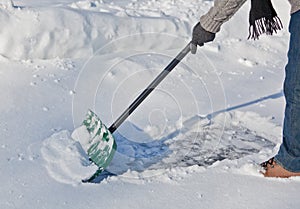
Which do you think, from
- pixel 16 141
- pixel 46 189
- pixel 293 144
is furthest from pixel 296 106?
pixel 16 141

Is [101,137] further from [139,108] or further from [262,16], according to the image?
[262,16]

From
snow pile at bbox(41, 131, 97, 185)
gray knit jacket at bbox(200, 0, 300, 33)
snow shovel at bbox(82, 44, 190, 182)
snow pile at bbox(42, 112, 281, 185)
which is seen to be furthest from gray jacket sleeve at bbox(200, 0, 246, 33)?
snow pile at bbox(41, 131, 97, 185)

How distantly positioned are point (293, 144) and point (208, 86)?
1248mm

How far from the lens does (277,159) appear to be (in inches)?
89.4

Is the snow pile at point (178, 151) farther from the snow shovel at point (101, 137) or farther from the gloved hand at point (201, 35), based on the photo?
the gloved hand at point (201, 35)

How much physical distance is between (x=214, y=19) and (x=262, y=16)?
341mm

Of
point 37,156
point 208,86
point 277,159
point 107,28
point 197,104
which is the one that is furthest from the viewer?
point 107,28

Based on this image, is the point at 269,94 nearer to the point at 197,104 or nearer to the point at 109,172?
the point at 197,104

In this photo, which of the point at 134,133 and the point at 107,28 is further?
the point at 107,28

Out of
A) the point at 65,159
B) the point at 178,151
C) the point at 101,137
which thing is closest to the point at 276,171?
the point at 178,151

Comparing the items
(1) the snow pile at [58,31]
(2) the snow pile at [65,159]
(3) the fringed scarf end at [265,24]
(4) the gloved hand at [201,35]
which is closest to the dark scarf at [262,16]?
(3) the fringed scarf end at [265,24]

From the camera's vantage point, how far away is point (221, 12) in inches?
86.9

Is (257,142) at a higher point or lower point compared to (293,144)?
lower

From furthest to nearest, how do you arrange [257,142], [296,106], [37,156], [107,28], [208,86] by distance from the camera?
[107,28]
[208,86]
[257,142]
[37,156]
[296,106]
